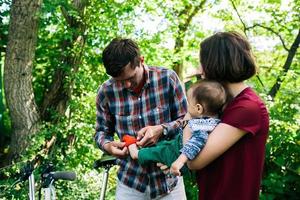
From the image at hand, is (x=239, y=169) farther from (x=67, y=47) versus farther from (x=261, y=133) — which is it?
(x=67, y=47)

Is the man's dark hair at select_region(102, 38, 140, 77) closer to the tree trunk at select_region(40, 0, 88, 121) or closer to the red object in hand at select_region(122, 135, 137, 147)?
the red object in hand at select_region(122, 135, 137, 147)

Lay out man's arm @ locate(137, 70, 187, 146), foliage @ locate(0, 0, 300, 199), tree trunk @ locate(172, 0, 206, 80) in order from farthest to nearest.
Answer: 1. tree trunk @ locate(172, 0, 206, 80)
2. foliage @ locate(0, 0, 300, 199)
3. man's arm @ locate(137, 70, 187, 146)

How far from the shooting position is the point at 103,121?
107 inches

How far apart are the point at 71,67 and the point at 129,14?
0.98 meters

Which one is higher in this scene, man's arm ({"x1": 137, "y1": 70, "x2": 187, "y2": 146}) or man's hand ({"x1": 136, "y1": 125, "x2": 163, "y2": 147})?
man's arm ({"x1": 137, "y1": 70, "x2": 187, "y2": 146})

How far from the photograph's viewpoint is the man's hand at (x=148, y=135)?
2428 mm

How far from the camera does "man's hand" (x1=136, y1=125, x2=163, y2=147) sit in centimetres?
243

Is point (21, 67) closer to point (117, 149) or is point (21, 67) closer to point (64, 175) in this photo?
point (64, 175)

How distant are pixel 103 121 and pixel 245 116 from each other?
47.5 inches

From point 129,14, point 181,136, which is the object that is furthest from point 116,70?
point 129,14

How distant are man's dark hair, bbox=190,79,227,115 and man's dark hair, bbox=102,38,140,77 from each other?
27.0 inches

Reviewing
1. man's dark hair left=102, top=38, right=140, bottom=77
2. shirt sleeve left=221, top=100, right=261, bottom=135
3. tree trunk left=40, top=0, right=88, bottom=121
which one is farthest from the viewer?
tree trunk left=40, top=0, right=88, bottom=121

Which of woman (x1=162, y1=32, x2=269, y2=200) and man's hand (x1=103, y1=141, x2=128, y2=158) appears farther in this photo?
man's hand (x1=103, y1=141, x2=128, y2=158)

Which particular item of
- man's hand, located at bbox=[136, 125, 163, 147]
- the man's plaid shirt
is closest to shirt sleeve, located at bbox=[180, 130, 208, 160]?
man's hand, located at bbox=[136, 125, 163, 147]
